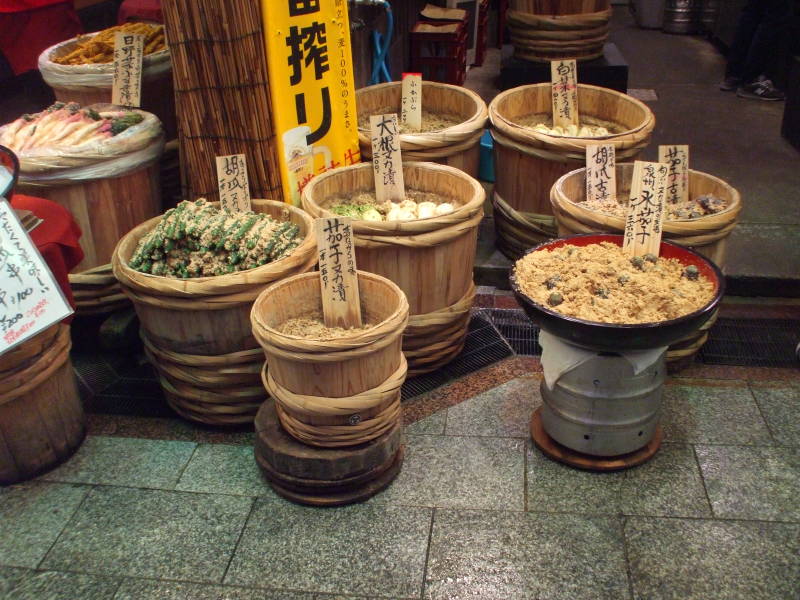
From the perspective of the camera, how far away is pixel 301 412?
3139mm

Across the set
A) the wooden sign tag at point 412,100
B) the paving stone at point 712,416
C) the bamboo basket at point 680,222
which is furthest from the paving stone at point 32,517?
the wooden sign tag at point 412,100

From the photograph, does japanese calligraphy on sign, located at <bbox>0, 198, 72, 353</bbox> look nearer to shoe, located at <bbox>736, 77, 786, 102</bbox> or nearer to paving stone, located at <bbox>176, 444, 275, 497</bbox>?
paving stone, located at <bbox>176, 444, 275, 497</bbox>

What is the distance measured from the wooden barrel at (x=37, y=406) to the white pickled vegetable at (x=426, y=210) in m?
1.96

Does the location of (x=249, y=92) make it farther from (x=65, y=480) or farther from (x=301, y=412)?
(x=65, y=480)

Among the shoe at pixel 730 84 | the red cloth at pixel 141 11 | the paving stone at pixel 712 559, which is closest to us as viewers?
the paving stone at pixel 712 559

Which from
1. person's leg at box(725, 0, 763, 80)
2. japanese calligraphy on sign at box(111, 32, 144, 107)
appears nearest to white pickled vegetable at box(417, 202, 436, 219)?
japanese calligraphy on sign at box(111, 32, 144, 107)

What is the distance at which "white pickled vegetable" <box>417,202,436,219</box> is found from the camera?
403 cm

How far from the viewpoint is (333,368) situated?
3023 mm

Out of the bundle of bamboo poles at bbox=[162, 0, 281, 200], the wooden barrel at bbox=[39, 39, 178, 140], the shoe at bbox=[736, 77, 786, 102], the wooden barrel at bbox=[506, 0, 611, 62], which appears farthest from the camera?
the shoe at bbox=[736, 77, 786, 102]

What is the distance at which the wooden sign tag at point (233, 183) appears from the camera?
3881 millimetres

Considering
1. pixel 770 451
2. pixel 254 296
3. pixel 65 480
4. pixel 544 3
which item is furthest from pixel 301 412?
pixel 544 3

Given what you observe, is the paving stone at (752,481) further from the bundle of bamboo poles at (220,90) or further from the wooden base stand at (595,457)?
the bundle of bamboo poles at (220,90)

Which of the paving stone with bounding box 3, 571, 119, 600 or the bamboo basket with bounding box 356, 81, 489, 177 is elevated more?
the bamboo basket with bounding box 356, 81, 489, 177

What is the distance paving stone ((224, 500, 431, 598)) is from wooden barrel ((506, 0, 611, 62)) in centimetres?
515
